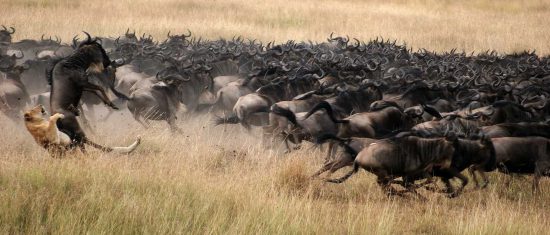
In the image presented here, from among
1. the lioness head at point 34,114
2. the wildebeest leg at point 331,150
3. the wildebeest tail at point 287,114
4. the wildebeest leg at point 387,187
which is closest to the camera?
the lioness head at point 34,114

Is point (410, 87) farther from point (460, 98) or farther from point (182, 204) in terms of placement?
point (182, 204)

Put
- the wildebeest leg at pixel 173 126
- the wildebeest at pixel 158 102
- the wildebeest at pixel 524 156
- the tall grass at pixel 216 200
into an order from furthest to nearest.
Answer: the wildebeest at pixel 158 102
the wildebeest leg at pixel 173 126
the wildebeest at pixel 524 156
the tall grass at pixel 216 200

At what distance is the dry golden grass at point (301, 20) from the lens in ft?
93.1

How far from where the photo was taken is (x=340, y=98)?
1210 cm

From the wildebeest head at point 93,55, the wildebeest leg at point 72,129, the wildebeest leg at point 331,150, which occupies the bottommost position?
the wildebeest leg at point 331,150

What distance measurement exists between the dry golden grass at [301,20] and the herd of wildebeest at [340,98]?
882cm

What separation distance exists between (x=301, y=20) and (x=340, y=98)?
2148 centimetres

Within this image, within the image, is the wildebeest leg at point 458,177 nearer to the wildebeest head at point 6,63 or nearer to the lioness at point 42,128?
the lioness at point 42,128

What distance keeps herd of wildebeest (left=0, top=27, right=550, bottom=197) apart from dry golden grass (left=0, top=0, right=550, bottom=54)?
8.82 m

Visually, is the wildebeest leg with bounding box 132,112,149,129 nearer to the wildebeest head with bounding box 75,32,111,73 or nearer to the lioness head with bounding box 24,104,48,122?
the wildebeest head with bounding box 75,32,111,73

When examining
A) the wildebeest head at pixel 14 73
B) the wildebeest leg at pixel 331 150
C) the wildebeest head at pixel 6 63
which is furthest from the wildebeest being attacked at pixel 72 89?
the wildebeest head at pixel 14 73

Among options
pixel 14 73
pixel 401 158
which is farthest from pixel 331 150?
pixel 14 73

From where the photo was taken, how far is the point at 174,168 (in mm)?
9047

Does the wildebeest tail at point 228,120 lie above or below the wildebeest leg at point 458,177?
below
